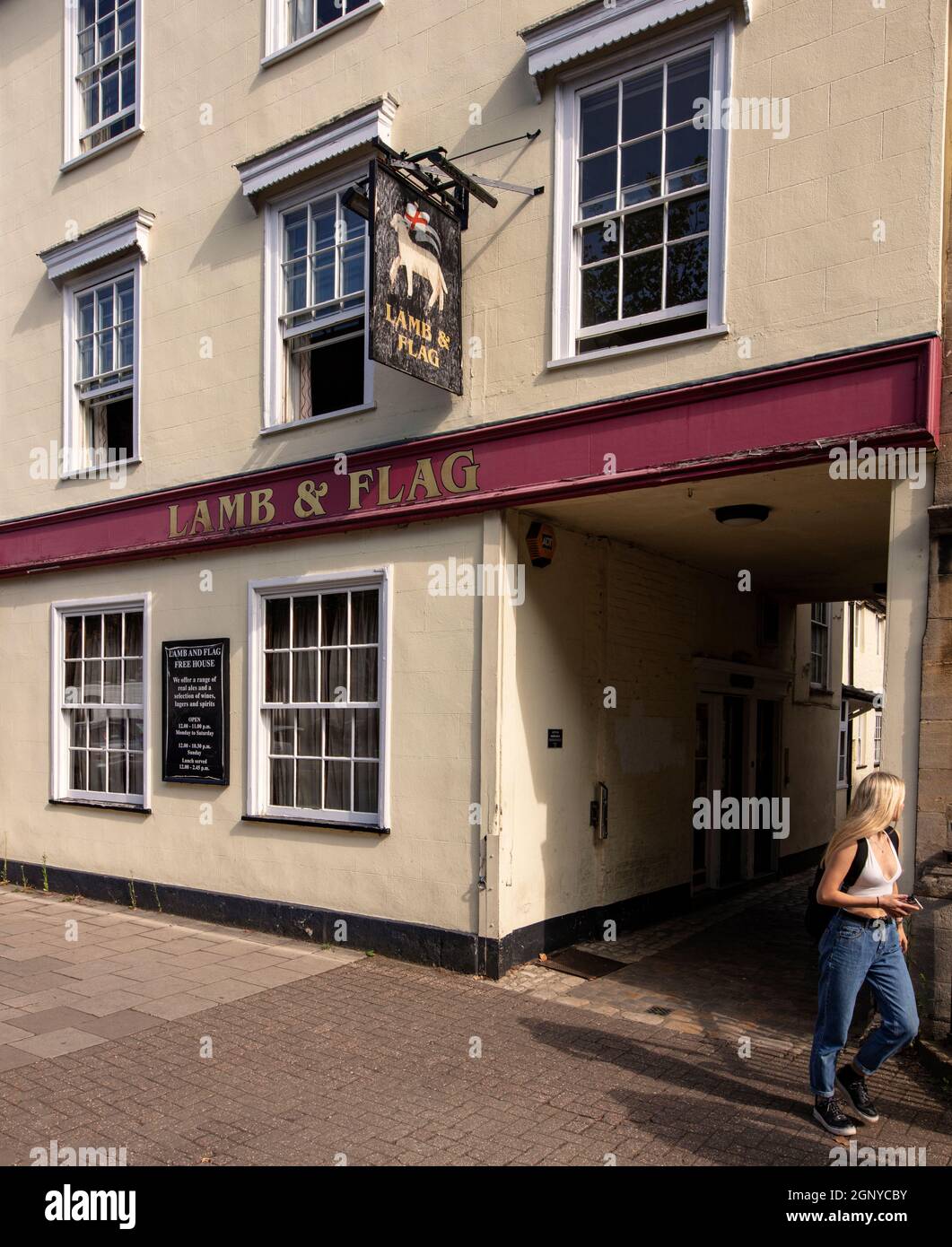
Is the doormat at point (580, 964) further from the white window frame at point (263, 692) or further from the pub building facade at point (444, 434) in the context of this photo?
the white window frame at point (263, 692)

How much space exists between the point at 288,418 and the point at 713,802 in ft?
19.0

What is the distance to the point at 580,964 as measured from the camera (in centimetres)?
762

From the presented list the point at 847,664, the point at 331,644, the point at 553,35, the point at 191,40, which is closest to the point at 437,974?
the point at 331,644

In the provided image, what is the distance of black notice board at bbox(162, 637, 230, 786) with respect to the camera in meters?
9.07

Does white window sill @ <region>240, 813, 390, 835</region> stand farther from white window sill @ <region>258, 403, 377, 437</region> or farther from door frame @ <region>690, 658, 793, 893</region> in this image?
door frame @ <region>690, 658, 793, 893</region>

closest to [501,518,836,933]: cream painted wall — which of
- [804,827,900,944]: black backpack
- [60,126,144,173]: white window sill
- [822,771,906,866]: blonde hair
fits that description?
[804,827,900,944]: black backpack

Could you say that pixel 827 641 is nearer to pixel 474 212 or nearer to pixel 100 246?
pixel 474 212

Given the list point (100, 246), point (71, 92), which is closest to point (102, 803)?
point (100, 246)

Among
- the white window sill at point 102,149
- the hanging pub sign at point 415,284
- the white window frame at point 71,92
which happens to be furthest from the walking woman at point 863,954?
the white window frame at point 71,92

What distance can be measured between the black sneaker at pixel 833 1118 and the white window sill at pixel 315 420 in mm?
5731

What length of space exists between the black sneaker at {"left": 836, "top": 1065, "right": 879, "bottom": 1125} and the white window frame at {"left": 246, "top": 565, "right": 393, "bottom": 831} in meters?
3.86

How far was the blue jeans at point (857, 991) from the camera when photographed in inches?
185

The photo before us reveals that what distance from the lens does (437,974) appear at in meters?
7.31

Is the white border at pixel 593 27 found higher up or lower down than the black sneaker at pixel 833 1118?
higher up
